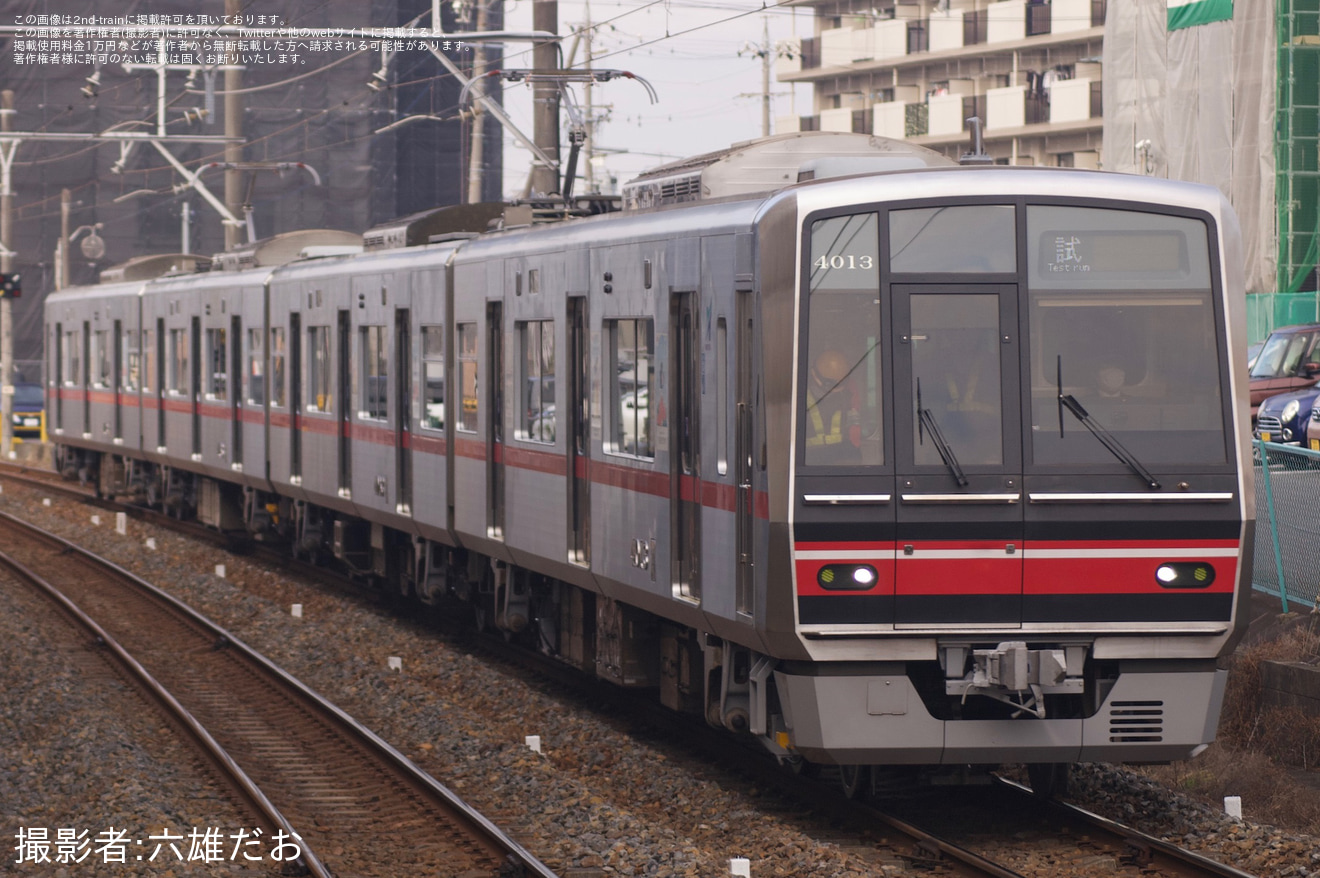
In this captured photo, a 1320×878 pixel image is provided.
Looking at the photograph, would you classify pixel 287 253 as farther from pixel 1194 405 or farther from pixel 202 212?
pixel 202 212

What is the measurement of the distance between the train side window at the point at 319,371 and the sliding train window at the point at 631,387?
7.70 metres

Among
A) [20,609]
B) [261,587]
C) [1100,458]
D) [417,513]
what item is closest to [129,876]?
[1100,458]

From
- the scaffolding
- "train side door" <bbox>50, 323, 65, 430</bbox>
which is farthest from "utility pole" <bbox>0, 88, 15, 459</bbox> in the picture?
the scaffolding

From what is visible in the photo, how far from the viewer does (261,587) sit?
1978cm

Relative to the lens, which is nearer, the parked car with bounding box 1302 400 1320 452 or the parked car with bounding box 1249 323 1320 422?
the parked car with bounding box 1302 400 1320 452

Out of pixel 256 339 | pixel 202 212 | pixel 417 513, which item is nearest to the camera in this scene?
pixel 417 513

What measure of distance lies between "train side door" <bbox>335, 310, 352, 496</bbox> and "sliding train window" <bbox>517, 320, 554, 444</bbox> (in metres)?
5.07

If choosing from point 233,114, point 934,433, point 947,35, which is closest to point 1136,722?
point 934,433

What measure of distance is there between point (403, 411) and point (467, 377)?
76.8 inches

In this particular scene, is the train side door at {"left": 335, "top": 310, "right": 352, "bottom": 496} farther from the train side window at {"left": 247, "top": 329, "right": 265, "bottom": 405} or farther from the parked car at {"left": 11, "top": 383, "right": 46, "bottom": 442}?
the parked car at {"left": 11, "top": 383, "right": 46, "bottom": 442}

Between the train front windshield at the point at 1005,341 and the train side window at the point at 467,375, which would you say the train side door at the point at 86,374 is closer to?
the train side window at the point at 467,375

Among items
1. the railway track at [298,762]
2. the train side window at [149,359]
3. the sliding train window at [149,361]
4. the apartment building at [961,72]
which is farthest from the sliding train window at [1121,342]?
the apartment building at [961,72]

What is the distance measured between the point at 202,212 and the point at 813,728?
49.2 m

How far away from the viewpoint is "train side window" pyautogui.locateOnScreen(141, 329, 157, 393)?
2583cm
